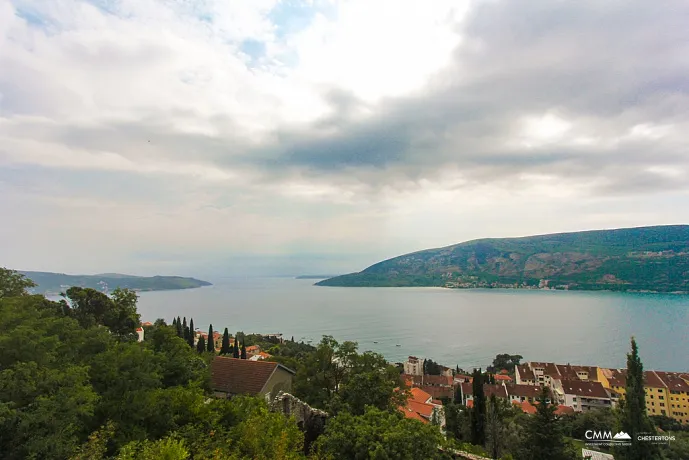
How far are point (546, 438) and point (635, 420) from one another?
6709 millimetres

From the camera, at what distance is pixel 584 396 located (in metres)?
42.6

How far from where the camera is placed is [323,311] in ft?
419

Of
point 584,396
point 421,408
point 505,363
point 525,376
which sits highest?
point 421,408

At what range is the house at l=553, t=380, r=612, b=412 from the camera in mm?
42031

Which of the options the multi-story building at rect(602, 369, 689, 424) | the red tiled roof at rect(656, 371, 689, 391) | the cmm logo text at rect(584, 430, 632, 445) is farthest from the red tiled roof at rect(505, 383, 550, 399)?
the cmm logo text at rect(584, 430, 632, 445)

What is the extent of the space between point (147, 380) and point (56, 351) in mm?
3006

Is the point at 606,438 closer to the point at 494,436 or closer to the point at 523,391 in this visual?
the point at 494,436

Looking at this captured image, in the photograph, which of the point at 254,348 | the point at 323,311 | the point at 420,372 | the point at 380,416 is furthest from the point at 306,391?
the point at 323,311

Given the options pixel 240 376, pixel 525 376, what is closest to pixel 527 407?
pixel 525 376

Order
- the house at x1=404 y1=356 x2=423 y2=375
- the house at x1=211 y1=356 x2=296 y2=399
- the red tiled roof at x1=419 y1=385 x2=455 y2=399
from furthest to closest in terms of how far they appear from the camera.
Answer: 1. the house at x1=404 y1=356 x2=423 y2=375
2. the red tiled roof at x1=419 y1=385 x2=455 y2=399
3. the house at x1=211 y1=356 x2=296 y2=399

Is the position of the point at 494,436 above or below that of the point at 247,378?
below

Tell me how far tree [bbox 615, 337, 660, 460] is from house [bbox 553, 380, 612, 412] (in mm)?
28152

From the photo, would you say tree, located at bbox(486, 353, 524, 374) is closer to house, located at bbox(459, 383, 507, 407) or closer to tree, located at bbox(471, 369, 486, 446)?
house, located at bbox(459, 383, 507, 407)

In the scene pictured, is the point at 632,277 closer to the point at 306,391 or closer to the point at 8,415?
the point at 306,391
